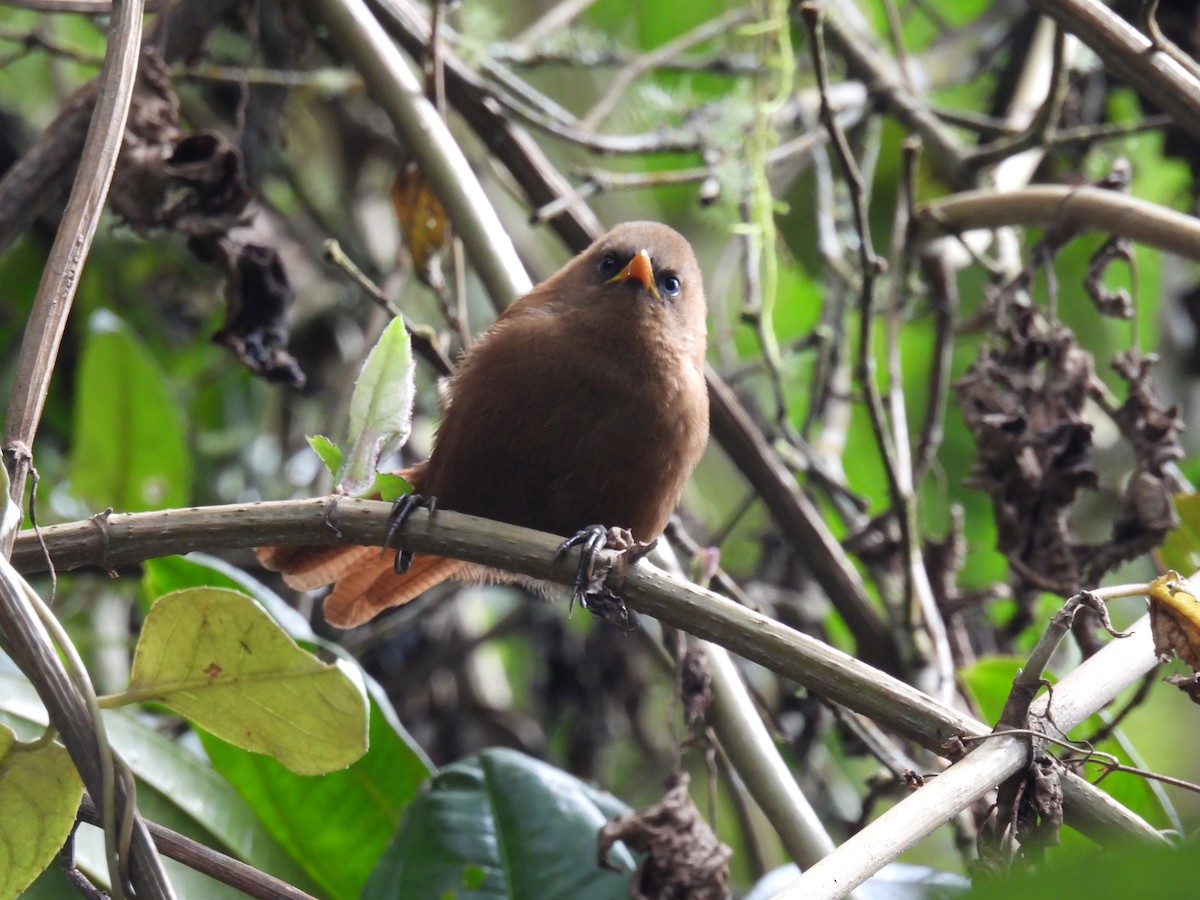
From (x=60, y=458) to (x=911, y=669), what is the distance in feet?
7.78

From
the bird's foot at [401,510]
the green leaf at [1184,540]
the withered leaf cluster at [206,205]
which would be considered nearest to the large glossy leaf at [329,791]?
the withered leaf cluster at [206,205]

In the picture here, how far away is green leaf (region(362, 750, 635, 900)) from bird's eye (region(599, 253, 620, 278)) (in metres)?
1.01

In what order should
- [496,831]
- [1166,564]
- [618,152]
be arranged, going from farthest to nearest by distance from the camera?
[618,152] → [1166,564] → [496,831]

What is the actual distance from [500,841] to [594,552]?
77 cm

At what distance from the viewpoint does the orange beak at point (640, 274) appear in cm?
262

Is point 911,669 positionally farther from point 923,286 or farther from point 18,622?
point 18,622

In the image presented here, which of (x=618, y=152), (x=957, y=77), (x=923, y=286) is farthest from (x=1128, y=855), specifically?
(x=957, y=77)

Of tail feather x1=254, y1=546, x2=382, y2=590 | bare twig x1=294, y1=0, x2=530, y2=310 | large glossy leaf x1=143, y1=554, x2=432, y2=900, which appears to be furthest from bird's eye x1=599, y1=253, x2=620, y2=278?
large glossy leaf x1=143, y1=554, x2=432, y2=900

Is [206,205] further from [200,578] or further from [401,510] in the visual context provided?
[401,510]

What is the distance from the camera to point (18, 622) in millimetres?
1277

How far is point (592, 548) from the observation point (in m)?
1.79

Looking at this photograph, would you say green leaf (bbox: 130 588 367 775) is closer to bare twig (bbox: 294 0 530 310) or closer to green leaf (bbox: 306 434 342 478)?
green leaf (bbox: 306 434 342 478)

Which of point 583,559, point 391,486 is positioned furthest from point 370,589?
point 583,559

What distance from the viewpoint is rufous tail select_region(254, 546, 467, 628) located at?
8.02 feet
